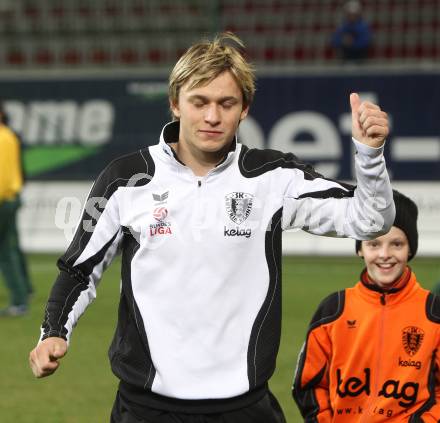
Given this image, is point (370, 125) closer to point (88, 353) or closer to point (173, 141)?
point (173, 141)

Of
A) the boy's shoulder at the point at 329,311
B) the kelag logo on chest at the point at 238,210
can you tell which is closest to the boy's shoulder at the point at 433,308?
the boy's shoulder at the point at 329,311

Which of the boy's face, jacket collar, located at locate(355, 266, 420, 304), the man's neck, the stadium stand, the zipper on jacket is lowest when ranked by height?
the stadium stand

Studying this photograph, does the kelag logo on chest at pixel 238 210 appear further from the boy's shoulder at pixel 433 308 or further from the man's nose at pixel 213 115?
the boy's shoulder at pixel 433 308

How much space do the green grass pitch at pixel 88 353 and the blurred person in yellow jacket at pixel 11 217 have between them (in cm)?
22

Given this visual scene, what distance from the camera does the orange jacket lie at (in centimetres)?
418

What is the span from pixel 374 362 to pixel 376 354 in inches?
1.3

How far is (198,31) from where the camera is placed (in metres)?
19.1

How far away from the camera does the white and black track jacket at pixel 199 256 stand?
3.44m

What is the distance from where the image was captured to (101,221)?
11.7 feet

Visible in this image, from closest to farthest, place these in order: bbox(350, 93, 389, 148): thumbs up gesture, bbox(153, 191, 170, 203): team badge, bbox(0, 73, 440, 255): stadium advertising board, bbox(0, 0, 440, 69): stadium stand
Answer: bbox(350, 93, 389, 148): thumbs up gesture < bbox(153, 191, 170, 203): team badge < bbox(0, 73, 440, 255): stadium advertising board < bbox(0, 0, 440, 69): stadium stand

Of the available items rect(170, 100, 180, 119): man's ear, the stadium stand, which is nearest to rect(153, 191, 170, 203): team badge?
rect(170, 100, 180, 119): man's ear

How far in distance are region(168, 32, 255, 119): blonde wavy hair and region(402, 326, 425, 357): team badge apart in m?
1.20

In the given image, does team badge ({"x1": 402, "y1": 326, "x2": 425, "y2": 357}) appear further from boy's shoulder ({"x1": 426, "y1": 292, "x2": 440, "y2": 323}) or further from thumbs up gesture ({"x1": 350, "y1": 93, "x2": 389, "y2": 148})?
thumbs up gesture ({"x1": 350, "y1": 93, "x2": 389, "y2": 148})

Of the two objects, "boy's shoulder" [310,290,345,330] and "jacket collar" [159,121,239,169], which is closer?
"jacket collar" [159,121,239,169]
